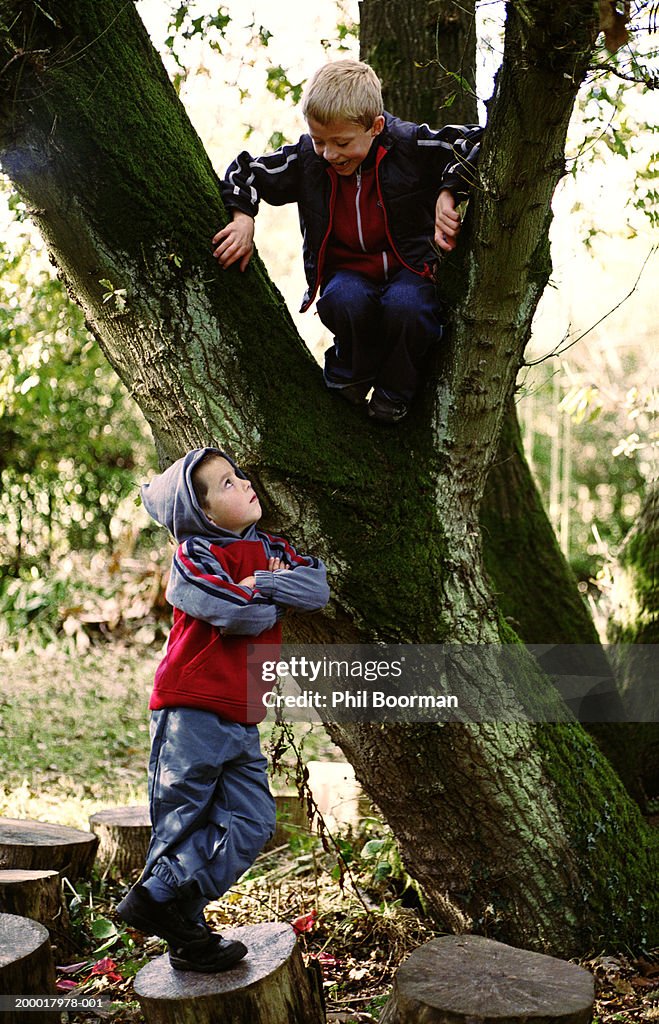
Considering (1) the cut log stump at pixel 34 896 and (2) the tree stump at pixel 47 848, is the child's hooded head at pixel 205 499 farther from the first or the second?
(2) the tree stump at pixel 47 848

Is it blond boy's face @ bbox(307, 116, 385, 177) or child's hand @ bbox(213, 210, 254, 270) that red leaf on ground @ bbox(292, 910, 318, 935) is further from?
blond boy's face @ bbox(307, 116, 385, 177)

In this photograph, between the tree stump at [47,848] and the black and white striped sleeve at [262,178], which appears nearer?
the black and white striped sleeve at [262,178]

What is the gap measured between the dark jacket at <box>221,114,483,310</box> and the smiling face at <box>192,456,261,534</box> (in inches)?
34.3

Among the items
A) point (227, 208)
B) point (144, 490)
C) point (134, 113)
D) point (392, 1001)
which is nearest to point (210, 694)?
point (144, 490)

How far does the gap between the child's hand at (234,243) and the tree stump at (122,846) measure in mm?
2555

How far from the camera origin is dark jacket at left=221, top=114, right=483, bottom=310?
308 cm

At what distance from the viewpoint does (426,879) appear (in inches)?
134

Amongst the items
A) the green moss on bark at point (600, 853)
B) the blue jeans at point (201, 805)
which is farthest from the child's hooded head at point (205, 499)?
the green moss on bark at point (600, 853)

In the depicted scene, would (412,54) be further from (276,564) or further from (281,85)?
(276,564)

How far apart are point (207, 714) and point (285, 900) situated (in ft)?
6.15

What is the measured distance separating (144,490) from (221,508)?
273 mm

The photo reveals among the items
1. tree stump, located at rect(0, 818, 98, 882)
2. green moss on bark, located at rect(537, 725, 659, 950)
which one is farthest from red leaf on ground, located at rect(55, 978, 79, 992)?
green moss on bark, located at rect(537, 725, 659, 950)

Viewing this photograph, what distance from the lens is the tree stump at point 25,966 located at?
274 centimetres

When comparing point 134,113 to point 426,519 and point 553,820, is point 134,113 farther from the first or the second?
point 553,820
